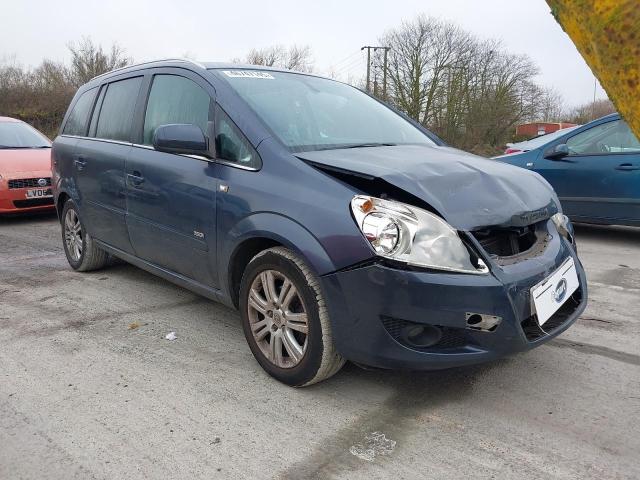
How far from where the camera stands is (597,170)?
248 inches

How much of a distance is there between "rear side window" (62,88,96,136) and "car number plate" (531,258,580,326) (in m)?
4.04

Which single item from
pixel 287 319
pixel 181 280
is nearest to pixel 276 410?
pixel 287 319

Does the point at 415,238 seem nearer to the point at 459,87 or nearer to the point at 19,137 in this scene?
the point at 19,137

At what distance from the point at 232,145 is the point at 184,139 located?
0.91 feet

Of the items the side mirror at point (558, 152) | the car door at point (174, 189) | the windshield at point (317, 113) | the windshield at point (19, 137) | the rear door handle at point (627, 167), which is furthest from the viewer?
the windshield at point (19, 137)

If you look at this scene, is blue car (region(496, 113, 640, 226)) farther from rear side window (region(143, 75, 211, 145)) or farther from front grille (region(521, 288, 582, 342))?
rear side window (region(143, 75, 211, 145))

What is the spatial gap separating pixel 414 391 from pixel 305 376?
0.57 metres

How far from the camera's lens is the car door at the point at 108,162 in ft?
13.3

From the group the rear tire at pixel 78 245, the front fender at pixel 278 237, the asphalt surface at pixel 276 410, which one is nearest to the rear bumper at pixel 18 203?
the rear tire at pixel 78 245

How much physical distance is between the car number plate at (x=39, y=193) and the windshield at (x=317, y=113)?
5.60m

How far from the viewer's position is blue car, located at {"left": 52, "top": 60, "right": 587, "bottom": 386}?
2350 millimetres

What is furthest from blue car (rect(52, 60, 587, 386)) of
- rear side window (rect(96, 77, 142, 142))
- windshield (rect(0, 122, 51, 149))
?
windshield (rect(0, 122, 51, 149))

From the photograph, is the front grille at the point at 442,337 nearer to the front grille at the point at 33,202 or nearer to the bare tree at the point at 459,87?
the front grille at the point at 33,202

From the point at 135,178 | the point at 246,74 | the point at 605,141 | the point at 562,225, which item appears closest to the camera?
the point at 562,225
